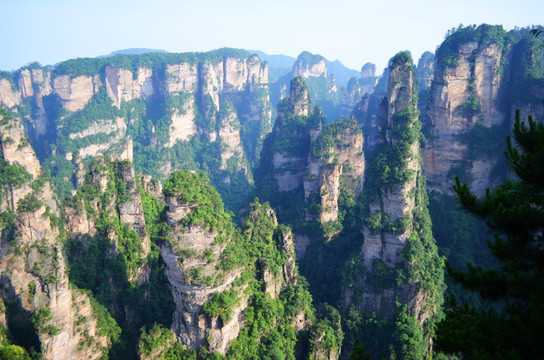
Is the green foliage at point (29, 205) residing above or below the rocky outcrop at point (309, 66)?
below

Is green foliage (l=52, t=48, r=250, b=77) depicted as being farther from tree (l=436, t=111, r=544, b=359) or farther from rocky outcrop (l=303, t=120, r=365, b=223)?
tree (l=436, t=111, r=544, b=359)

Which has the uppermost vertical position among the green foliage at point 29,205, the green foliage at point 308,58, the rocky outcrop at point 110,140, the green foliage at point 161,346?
the green foliage at point 308,58

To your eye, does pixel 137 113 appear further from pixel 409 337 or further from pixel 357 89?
pixel 409 337

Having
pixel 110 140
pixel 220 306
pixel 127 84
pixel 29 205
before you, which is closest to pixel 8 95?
pixel 110 140

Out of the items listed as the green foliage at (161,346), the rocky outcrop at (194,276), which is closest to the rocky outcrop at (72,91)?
the rocky outcrop at (194,276)

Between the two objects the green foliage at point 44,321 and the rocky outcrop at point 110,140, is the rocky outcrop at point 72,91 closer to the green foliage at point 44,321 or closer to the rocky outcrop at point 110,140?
the rocky outcrop at point 110,140

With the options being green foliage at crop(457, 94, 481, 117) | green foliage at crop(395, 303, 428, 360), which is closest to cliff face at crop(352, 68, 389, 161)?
green foliage at crop(457, 94, 481, 117)
